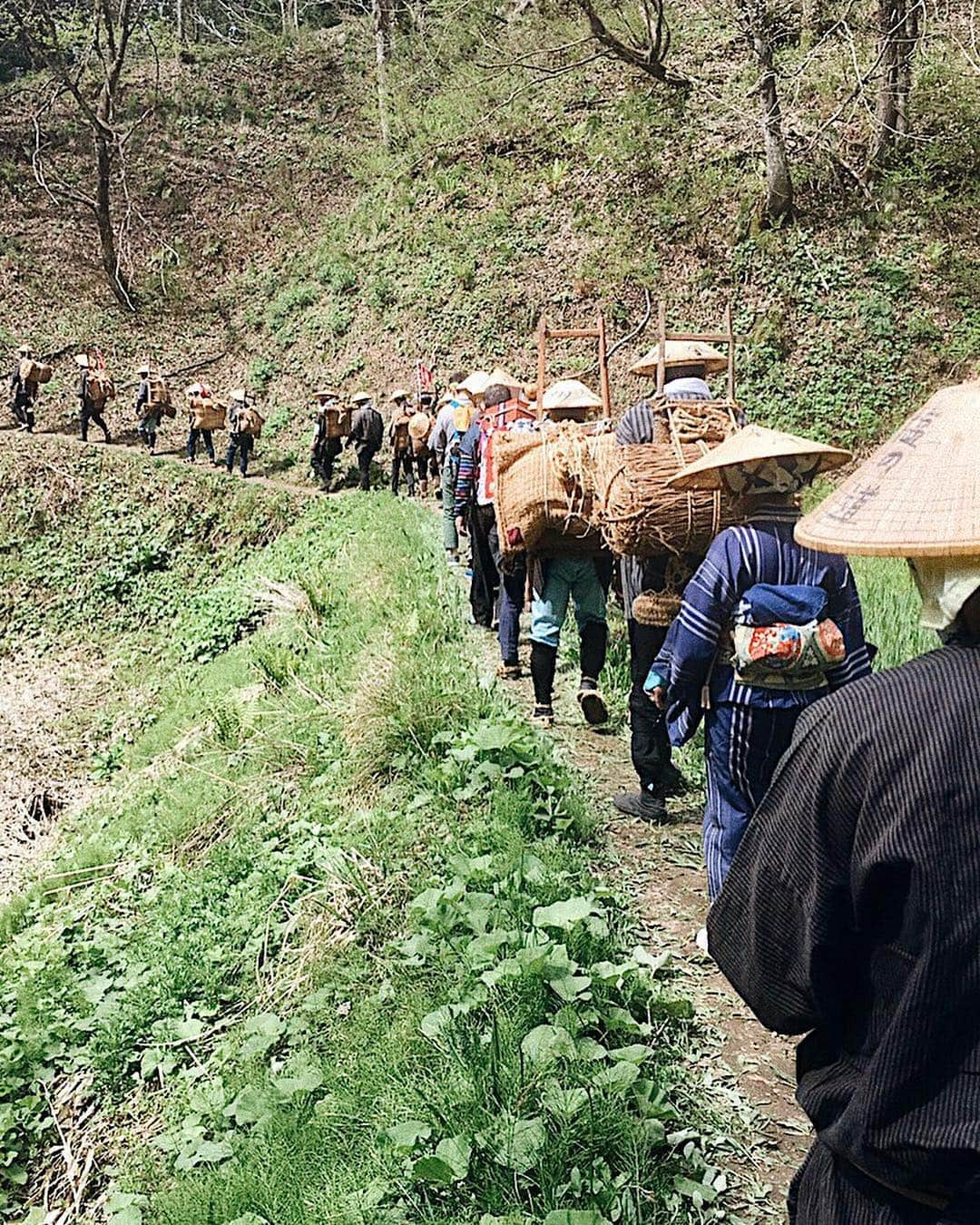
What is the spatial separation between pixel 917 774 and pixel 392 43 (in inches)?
→ 1471

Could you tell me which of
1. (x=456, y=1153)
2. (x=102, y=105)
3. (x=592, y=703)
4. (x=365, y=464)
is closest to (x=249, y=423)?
(x=365, y=464)

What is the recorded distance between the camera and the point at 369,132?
3388cm

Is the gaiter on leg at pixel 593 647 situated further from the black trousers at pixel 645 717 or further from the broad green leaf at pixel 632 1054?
the broad green leaf at pixel 632 1054

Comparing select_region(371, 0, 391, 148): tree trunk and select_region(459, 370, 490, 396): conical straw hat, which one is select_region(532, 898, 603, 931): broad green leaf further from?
select_region(371, 0, 391, 148): tree trunk

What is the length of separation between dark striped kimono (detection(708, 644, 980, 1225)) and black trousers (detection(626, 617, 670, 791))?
145 inches

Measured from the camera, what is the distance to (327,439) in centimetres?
2014

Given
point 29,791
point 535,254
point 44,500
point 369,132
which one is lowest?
point 29,791

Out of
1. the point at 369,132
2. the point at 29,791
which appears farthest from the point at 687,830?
the point at 369,132

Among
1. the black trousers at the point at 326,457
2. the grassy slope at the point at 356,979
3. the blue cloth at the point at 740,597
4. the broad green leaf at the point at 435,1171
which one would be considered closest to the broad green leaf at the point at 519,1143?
the grassy slope at the point at 356,979

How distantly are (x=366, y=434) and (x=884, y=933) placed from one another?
1846 cm

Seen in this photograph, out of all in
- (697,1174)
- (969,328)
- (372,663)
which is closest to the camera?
(697,1174)

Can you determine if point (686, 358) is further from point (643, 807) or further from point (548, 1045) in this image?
point (548, 1045)

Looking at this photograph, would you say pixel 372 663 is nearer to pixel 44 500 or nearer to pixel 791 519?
pixel 791 519

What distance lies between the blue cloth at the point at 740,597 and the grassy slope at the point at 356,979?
0.99 meters
